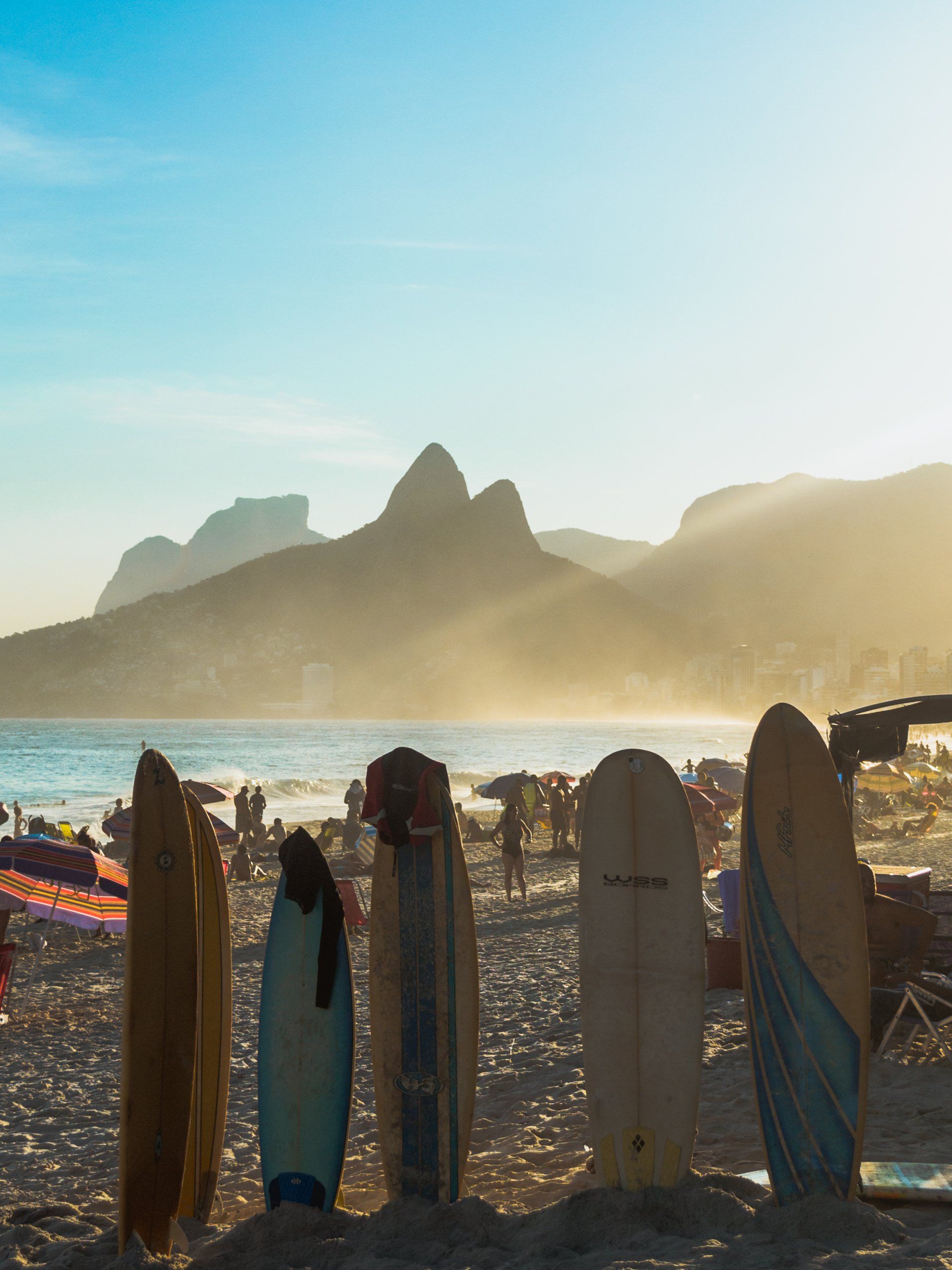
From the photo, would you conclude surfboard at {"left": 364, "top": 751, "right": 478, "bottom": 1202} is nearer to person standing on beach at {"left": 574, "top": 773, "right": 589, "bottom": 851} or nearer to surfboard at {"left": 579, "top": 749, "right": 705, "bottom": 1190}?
surfboard at {"left": 579, "top": 749, "right": 705, "bottom": 1190}

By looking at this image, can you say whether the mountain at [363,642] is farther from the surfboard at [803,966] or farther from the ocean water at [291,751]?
the surfboard at [803,966]

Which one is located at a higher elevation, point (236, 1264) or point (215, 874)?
point (215, 874)

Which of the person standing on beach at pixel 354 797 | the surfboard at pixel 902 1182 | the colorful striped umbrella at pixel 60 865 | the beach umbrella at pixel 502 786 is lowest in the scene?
the person standing on beach at pixel 354 797

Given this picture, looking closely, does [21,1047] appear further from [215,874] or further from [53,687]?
[53,687]

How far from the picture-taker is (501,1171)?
414cm

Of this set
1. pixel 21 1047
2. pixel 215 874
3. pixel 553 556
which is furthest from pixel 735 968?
pixel 553 556

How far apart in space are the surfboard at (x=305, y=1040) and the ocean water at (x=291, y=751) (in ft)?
77.9

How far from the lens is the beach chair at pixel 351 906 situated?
957 centimetres

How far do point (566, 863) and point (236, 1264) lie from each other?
13363mm

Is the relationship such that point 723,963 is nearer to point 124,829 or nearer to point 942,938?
point 942,938

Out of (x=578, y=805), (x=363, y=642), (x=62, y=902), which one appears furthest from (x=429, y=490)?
(x=62, y=902)

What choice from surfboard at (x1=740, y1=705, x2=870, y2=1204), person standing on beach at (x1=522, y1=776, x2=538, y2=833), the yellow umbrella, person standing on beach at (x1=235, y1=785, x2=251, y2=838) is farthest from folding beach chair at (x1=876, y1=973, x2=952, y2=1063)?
the yellow umbrella

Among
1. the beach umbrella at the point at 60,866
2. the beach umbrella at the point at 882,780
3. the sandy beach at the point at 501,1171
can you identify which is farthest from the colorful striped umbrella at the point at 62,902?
the beach umbrella at the point at 882,780

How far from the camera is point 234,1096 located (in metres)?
5.35
